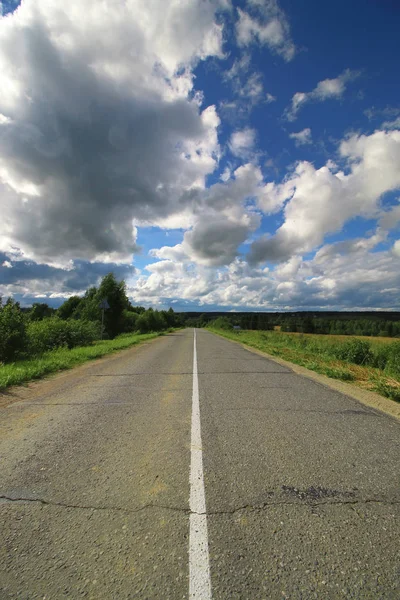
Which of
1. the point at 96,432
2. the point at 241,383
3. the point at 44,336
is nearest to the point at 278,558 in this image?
the point at 96,432

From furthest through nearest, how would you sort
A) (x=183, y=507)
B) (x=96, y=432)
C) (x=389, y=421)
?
(x=389, y=421)
(x=96, y=432)
(x=183, y=507)

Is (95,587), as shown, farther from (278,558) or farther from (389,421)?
(389,421)

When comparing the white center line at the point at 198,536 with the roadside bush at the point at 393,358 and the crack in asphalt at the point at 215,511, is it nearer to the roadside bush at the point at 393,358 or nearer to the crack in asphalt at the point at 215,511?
the crack in asphalt at the point at 215,511

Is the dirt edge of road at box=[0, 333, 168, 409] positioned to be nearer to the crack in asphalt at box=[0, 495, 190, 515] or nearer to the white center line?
the crack in asphalt at box=[0, 495, 190, 515]

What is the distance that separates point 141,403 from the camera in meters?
5.76

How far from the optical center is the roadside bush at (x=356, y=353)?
13.6m

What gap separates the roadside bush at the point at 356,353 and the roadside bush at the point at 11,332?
1416 cm

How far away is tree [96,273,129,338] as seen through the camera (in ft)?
120

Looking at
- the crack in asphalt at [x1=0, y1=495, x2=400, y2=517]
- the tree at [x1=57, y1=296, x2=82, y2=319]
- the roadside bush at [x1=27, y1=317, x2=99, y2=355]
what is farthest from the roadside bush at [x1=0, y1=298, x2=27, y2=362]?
the tree at [x1=57, y1=296, x2=82, y2=319]

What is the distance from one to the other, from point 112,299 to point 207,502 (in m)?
36.3

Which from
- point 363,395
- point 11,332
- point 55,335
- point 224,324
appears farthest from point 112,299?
point 224,324

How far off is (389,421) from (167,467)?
13.0ft

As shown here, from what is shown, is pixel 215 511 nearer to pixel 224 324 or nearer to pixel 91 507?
pixel 91 507

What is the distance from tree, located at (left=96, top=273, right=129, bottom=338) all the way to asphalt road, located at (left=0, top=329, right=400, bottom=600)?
3243 centimetres
